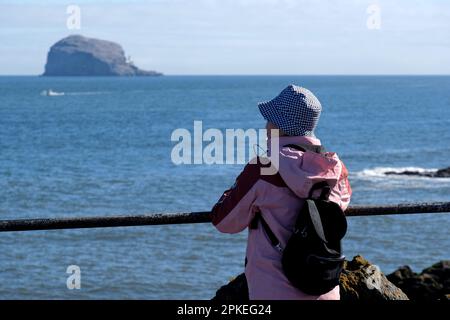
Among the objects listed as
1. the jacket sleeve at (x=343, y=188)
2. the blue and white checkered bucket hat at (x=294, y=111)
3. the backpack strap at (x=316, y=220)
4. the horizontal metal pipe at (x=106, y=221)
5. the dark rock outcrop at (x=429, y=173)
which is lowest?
the dark rock outcrop at (x=429, y=173)

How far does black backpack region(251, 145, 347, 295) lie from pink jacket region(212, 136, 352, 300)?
0.06 metres

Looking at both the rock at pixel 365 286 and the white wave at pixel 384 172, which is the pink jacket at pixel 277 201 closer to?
the rock at pixel 365 286

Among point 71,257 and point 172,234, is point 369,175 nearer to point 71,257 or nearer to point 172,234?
point 172,234

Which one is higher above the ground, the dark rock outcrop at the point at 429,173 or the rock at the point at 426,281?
the rock at the point at 426,281

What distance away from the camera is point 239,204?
13.1 ft

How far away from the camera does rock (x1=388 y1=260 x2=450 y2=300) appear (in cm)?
1357

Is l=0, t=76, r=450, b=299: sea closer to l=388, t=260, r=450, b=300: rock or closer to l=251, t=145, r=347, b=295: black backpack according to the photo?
l=388, t=260, r=450, b=300: rock

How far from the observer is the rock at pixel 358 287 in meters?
5.27

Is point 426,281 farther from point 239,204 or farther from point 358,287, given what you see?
point 239,204

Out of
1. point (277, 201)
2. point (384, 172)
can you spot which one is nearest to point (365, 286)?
point (277, 201)

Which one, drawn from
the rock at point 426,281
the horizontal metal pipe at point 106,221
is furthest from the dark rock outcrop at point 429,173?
the horizontal metal pipe at point 106,221

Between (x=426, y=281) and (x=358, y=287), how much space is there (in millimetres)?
9367

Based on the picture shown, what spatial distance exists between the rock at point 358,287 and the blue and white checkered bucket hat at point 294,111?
1.59m

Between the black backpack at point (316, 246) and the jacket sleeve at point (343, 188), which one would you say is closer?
the black backpack at point (316, 246)
